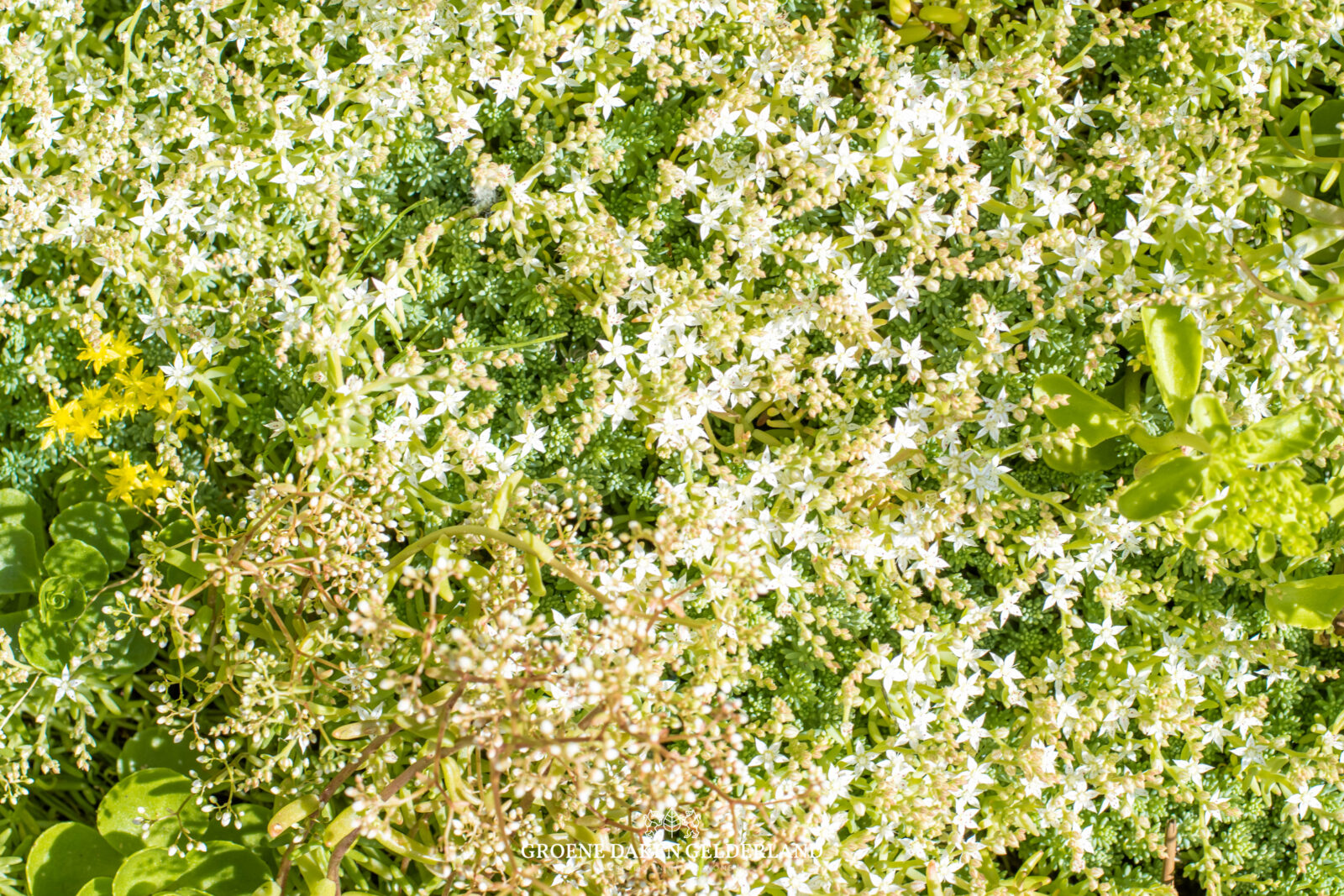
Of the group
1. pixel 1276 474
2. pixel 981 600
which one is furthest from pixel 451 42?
pixel 1276 474

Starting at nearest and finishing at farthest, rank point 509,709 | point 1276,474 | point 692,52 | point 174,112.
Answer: point 509,709 → point 1276,474 → point 174,112 → point 692,52

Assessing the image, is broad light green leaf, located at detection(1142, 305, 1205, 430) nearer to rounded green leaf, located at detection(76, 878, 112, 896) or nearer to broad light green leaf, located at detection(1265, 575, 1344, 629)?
broad light green leaf, located at detection(1265, 575, 1344, 629)

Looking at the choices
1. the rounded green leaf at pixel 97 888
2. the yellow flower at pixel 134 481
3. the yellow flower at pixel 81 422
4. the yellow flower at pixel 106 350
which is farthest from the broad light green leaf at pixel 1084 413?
the rounded green leaf at pixel 97 888

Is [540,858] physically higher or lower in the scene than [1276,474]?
lower

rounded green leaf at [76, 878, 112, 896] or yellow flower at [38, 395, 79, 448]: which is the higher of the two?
yellow flower at [38, 395, 79, 448]

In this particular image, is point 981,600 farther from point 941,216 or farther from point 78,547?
point 78,547

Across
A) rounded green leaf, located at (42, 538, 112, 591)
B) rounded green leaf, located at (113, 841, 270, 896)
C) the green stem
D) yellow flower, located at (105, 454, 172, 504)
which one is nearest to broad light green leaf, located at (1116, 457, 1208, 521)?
the green stem

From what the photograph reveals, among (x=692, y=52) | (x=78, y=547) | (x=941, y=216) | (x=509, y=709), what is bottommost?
(x=509, y=709)
